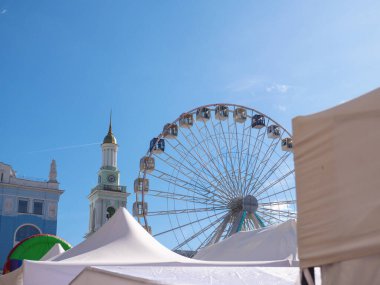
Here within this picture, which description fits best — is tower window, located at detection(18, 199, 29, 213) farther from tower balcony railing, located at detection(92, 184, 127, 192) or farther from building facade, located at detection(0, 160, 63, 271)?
tower balcony railing, located at detection(92, 184, 127, 192)

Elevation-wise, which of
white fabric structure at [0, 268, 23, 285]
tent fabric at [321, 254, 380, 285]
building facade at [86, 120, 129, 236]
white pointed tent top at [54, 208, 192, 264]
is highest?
building facade at [86, 120, 129, 236]

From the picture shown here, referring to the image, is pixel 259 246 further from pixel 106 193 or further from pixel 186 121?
pixel 106 193

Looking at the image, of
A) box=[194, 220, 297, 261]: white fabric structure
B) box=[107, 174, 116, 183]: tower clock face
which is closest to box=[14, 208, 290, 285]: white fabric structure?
box=[194, 220, 297, 261]: white fabric structure

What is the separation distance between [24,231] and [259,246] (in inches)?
1195

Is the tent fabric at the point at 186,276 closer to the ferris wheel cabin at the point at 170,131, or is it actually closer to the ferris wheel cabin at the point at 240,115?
the ferris wheel cabin at the point at 170,131

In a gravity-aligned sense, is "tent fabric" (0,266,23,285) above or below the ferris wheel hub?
below

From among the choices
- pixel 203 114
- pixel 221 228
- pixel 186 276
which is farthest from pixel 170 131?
pixel 186 276

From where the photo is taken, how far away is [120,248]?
11555mm

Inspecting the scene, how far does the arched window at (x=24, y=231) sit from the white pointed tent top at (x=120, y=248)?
1181 inches

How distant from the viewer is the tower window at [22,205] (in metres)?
41.7

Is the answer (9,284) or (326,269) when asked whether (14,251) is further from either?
(326,269)

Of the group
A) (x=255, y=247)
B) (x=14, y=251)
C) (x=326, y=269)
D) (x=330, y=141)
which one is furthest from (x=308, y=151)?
(x=14, y=251)

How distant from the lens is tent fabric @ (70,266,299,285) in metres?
5.54

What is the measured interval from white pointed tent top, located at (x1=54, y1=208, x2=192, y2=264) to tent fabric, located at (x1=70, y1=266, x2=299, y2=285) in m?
4.25
